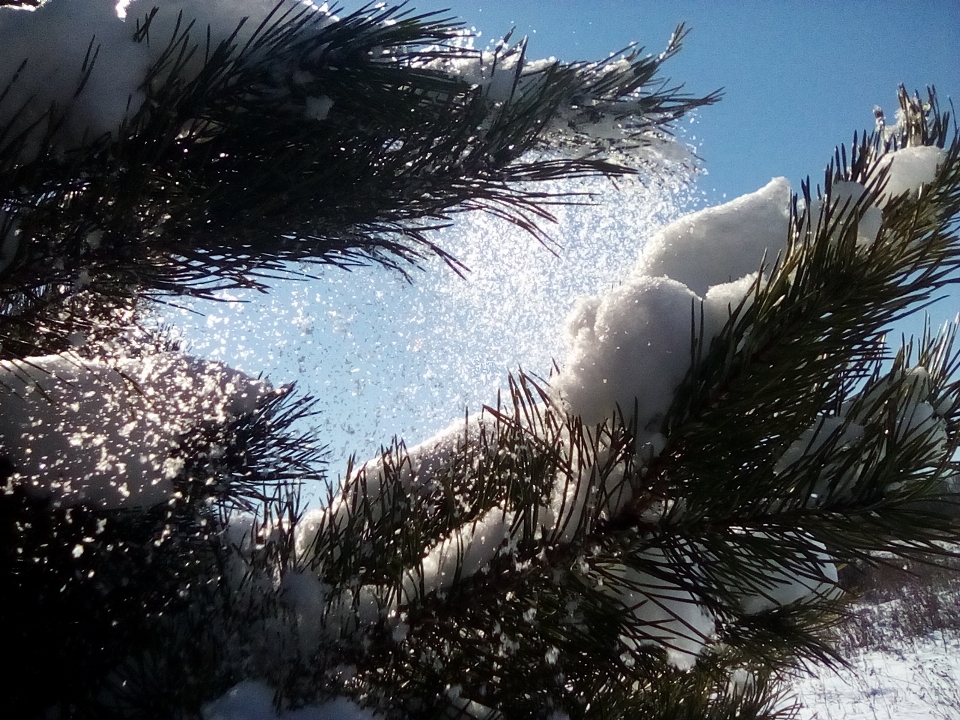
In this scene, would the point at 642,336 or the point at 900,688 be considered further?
the point at 900,688

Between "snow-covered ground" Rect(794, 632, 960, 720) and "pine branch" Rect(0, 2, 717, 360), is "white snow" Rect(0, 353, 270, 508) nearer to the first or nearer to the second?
"pine branch" Rect(0, 2, 717, 360)

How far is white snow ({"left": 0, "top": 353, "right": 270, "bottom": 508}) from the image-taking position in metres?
1.02

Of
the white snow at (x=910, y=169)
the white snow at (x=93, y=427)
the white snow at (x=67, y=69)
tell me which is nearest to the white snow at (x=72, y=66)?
the white snow at (x=67, y=69)

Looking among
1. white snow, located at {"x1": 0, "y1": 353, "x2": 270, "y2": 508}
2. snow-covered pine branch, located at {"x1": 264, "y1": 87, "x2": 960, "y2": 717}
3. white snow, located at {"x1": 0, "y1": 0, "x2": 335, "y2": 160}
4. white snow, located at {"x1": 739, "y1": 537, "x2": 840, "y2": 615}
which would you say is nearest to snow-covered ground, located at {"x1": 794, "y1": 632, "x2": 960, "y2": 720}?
white snow, located at {"x1": 739, "y1": 537, "x2": 840, "y2": 615}

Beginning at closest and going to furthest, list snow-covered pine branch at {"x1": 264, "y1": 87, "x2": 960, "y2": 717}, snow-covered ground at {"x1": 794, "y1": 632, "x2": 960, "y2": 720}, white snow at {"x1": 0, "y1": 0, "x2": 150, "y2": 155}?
Answer: snow-covered pine branch at {"x1": 264, "y1": 87, "x2": 960, "y2": 717} < white snow at {"x1": 0, "y1": 0, "x2": 150, "y2": 155} < snow-covered ground at {"x1": 794, "y1": 632, "x2": 960, "y2": 720}

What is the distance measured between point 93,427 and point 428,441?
61 centimetres

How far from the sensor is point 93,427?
3.45ft

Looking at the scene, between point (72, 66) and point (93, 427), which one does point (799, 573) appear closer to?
point (93, 427)

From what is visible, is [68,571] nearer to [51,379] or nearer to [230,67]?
[51,379]

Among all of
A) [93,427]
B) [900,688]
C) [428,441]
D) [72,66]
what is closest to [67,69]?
[72,66]

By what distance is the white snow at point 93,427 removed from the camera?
3.35 ft

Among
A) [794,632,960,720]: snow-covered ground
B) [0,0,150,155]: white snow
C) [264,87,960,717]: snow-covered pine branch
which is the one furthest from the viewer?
[794,632,960,720]: snow-covered ground

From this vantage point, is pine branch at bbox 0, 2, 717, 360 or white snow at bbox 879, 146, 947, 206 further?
pine branch at bbox 0, 2, 717, 360

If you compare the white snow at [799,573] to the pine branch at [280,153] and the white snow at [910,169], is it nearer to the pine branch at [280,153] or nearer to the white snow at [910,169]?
the white snow at [910,169]
